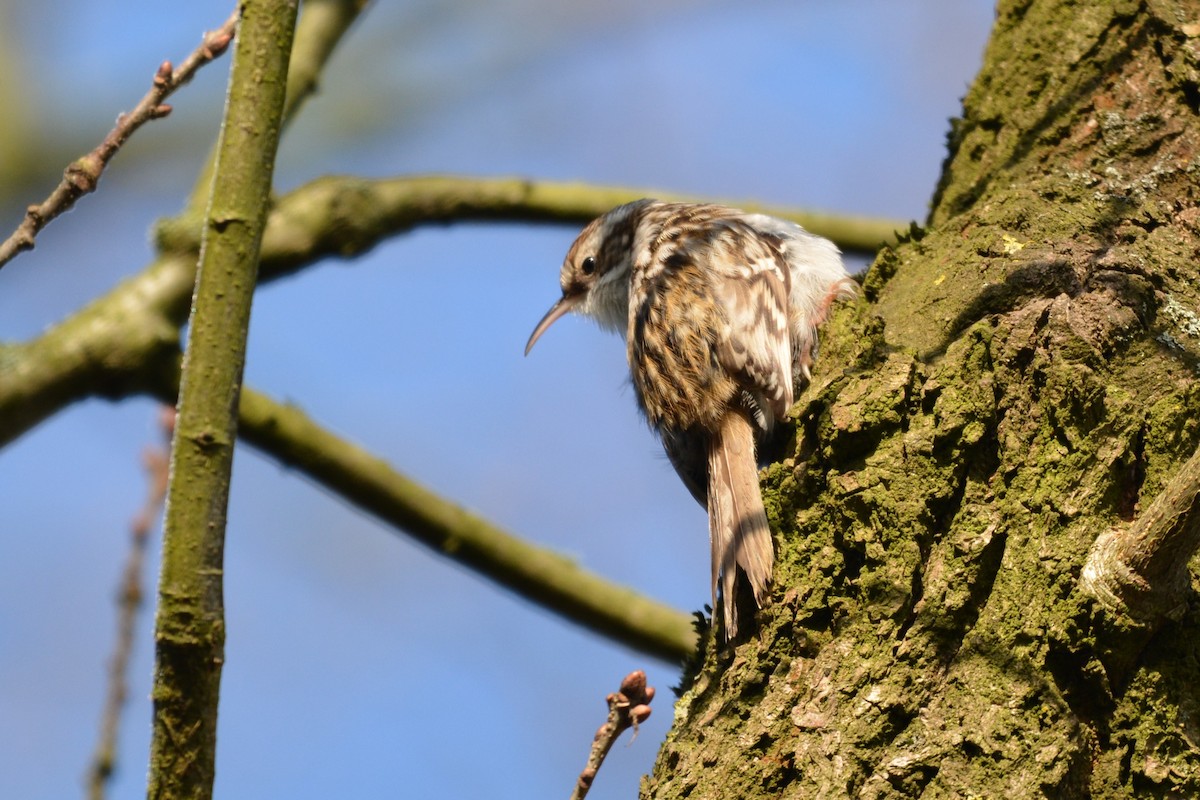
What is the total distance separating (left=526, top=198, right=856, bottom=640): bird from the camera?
2.43 metres

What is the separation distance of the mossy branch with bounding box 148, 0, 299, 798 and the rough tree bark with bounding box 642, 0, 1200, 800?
2.49 ft

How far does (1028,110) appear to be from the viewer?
2.77 meters

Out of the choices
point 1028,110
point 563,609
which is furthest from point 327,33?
point 1028,110

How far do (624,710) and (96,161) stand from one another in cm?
119

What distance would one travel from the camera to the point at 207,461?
1.81 metres

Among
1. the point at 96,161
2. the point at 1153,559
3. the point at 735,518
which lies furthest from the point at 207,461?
the point at 1153,559

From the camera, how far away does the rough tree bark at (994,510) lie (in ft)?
6.13

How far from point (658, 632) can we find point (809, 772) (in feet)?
5.15

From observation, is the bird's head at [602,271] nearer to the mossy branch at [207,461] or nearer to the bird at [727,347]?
the bird at [727,347]

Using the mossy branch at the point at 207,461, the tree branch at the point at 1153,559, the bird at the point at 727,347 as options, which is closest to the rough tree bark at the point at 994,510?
the tree branch at the point at 1153,559

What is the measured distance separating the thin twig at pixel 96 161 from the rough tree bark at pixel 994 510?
4.01 feet

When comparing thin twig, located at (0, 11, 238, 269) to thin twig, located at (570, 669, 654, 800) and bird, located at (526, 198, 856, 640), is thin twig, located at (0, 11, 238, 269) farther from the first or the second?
bird, located at (526, 198, 856, 640)

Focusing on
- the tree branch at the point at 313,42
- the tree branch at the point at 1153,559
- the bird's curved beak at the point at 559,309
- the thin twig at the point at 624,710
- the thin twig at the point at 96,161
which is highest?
the tree branch at the point at 313,42

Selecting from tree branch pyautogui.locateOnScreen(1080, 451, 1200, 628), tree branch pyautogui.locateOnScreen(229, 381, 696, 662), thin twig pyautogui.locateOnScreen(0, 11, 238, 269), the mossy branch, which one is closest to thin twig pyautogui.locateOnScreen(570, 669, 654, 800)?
the mossy branch
